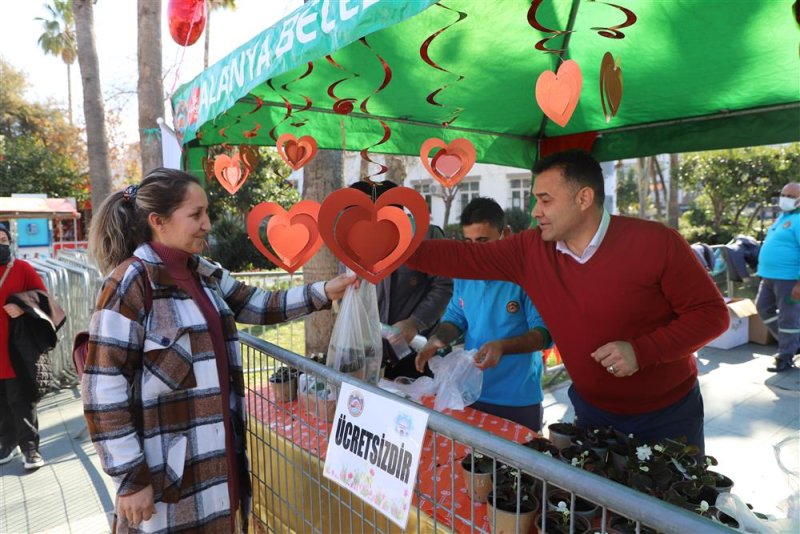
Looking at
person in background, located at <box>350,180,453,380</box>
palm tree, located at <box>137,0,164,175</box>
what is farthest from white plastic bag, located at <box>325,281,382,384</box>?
palm tree, located at <box>137,0,164,175</box>

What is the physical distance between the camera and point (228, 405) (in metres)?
2.04

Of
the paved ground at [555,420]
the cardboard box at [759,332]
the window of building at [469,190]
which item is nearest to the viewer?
the paved ground at [555,420]

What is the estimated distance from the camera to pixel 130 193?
2020mm

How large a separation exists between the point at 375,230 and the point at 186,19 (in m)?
3.50

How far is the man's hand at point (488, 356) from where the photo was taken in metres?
2.36

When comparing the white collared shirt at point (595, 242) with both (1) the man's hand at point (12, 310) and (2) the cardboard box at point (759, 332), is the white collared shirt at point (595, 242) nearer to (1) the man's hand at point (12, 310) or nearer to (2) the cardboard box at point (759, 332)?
(1) the man's hand at point (12, 310)

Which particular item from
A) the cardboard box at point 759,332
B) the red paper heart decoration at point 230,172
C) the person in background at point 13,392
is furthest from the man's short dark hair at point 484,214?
the cardboard box at point 759,332

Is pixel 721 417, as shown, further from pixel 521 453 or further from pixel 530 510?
pixel 521 453

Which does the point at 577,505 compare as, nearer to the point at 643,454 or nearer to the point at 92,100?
the point at 643,454

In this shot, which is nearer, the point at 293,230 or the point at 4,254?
the point at 293,230

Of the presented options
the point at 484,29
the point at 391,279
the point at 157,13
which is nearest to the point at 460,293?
the point at 391,279

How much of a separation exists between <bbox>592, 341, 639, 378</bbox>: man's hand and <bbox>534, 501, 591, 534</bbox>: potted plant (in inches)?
24.1

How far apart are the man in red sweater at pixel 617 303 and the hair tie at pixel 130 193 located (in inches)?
64.0

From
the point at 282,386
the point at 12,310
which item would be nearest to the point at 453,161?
the point at 282,386
